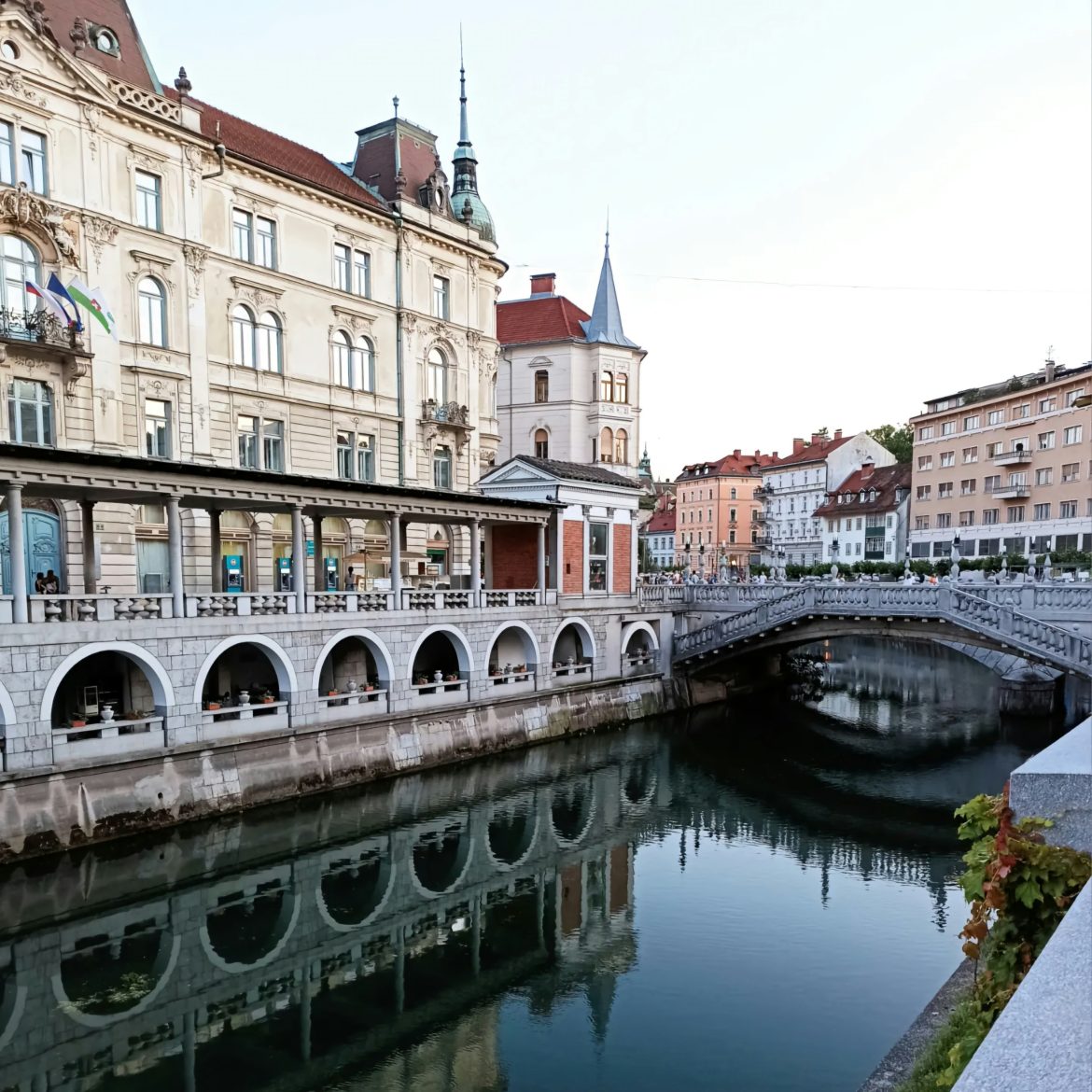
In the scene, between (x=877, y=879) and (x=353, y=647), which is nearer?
(x=877, y=879)

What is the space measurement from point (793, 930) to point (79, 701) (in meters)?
20.4

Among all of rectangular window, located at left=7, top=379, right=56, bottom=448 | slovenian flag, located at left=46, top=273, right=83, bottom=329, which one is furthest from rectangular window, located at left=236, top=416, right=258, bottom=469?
slovenian flag, located at left=46, top=273, right=83, bottom=329

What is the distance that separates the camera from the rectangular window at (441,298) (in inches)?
1608

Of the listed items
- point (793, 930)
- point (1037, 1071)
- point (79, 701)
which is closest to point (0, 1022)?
point (79, 701)

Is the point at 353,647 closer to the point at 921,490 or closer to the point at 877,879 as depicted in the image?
the point at 877,879

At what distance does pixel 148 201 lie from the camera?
98.6 ft

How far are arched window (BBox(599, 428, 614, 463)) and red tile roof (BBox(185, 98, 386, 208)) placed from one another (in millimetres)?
19220

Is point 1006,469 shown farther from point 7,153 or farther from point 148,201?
point 7,153

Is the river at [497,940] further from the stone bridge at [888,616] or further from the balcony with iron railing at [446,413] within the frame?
the balcony with iron railing at [446,413]

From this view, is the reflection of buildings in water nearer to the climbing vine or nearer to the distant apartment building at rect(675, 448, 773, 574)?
the climbing vine

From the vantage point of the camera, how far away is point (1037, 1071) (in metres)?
2.77

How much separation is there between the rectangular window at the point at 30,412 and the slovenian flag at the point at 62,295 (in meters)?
2.27

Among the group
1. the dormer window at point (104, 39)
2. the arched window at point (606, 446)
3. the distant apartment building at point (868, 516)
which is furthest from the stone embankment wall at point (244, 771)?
the distant apartment building at point (868, 516)

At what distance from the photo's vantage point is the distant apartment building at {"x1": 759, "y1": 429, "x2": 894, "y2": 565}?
292 ft
